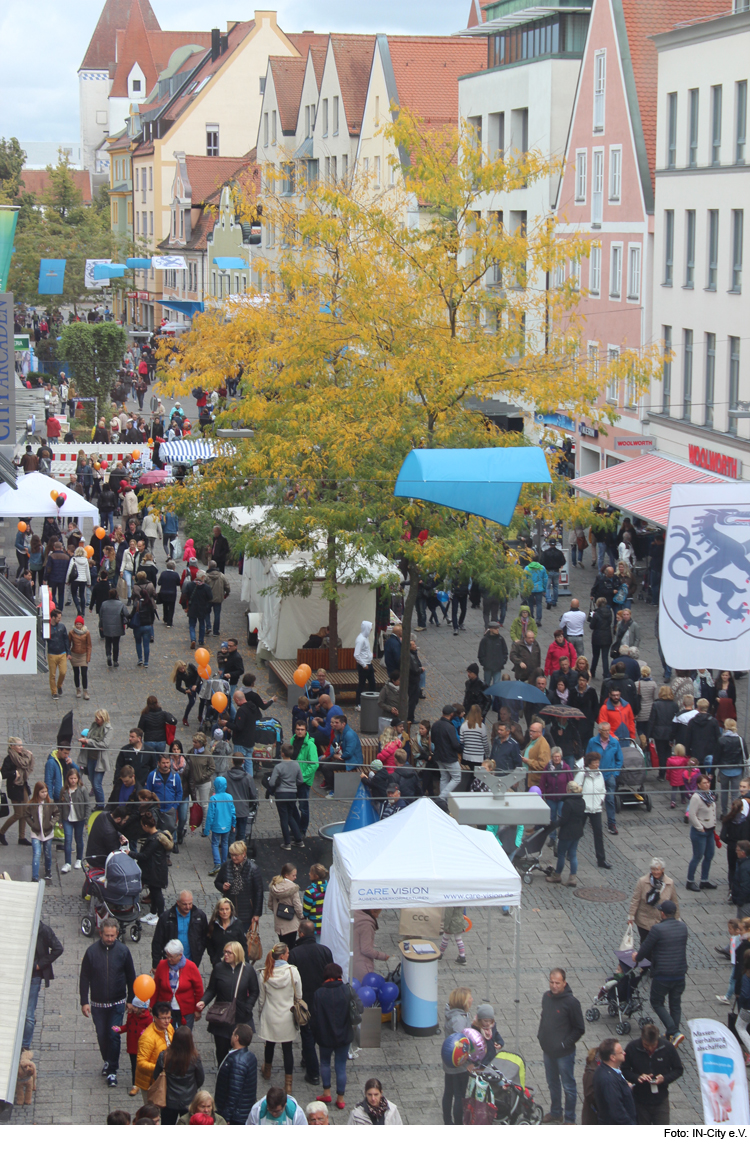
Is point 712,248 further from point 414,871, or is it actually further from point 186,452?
point 414,871

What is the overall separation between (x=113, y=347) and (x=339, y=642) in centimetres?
2785

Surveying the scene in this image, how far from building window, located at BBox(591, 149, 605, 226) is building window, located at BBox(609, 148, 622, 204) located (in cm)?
42

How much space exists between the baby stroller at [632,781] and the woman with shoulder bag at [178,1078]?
7.20 m

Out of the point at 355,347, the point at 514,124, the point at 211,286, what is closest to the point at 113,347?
Result: the point at 514,124

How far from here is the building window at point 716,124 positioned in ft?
99.3

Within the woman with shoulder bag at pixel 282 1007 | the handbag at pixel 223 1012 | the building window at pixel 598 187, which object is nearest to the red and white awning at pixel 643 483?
the building window at pixel 598 187

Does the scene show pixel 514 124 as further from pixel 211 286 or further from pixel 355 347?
pixel 211 286

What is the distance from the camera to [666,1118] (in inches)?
391

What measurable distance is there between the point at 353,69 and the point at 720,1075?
51.0 m

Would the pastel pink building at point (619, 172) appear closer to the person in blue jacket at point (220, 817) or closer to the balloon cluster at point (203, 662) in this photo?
the balloon cluster at point (203, 662)

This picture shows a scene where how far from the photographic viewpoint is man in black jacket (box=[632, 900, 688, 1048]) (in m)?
11.6

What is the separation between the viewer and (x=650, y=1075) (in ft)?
32.2

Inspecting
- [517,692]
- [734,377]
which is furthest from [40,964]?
[734,377]

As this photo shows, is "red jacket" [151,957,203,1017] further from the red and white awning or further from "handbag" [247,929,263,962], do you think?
the red and white awning
